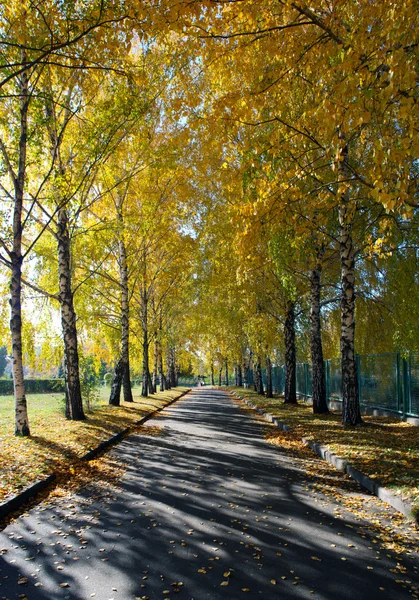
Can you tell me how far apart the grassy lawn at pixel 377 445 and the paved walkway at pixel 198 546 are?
44.0 inches

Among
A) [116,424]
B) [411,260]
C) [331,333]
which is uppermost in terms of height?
[411,260]

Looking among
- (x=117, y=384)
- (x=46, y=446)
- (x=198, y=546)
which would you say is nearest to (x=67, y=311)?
(x=46, y=446)

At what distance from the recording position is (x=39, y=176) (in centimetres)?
1488

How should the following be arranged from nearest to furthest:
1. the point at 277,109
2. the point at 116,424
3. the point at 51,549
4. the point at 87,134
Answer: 1. the point at 51,549
2. the point at 277,109
3. the point at 87,134
4. the point at 116,424

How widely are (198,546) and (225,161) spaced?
14.3 meters

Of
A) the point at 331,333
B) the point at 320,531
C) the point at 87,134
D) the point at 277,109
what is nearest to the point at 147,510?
the point at 320,531

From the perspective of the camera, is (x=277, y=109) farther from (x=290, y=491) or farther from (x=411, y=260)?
(x=411, y=260)

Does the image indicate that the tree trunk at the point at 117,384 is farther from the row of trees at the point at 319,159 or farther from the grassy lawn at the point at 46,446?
the row of trees at the point at 319,159

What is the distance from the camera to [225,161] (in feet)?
54.9

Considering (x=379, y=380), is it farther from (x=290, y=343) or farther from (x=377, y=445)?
(x=377, y=445)

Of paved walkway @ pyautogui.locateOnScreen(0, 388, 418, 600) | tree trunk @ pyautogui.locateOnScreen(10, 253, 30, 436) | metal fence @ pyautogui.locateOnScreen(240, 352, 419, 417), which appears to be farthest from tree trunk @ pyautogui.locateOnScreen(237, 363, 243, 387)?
paved walkway @ pyautogui.locateOnScreen(0, 388, 418, 600)

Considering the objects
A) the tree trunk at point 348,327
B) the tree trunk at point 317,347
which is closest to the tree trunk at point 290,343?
the tree trunk at point 317,347

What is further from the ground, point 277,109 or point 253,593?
point 277,109

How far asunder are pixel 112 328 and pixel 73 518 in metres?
17.5
